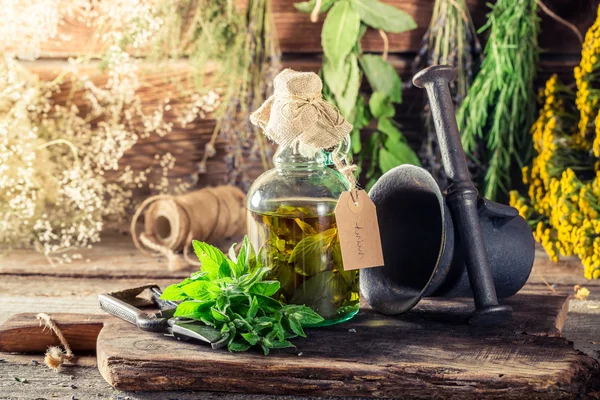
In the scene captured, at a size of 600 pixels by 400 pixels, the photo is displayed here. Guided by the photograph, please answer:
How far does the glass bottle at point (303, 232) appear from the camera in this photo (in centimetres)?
113

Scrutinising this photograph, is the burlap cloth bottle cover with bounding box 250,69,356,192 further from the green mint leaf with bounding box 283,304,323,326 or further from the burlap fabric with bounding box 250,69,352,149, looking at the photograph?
the green mint leaf with bounding box 283,304,323,326

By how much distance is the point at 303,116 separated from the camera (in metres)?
1.12

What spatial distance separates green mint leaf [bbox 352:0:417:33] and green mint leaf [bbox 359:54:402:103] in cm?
8

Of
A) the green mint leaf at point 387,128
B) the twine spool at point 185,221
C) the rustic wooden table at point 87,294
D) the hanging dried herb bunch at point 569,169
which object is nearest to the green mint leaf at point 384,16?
the green mint leaf at point 387,128

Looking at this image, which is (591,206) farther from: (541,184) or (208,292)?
(208,292)

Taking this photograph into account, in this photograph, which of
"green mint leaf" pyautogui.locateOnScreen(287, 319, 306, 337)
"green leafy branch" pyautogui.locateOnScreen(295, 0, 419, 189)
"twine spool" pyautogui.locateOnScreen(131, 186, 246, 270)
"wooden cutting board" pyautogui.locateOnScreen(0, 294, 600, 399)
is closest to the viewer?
"wooden cutting board" pyautogui.locateOnScreen(0, 294, 600, 399)

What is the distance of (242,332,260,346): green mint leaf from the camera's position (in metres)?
1.03

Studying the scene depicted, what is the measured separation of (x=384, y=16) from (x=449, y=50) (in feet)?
0.65

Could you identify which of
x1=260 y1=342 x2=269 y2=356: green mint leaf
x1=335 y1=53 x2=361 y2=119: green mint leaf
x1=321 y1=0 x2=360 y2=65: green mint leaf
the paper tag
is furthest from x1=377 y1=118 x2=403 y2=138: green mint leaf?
x1=260 y1=342 x2=269 y2=356: green mint leaf

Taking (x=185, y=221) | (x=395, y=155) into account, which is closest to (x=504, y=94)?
(x=395, y=155)

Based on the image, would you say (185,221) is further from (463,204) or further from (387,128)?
(463,204)

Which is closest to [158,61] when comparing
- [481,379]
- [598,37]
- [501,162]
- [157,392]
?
[501,162]

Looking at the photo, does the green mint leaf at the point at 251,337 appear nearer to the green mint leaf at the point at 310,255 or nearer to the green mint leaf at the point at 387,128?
the green mint leaf at the point at 310,255

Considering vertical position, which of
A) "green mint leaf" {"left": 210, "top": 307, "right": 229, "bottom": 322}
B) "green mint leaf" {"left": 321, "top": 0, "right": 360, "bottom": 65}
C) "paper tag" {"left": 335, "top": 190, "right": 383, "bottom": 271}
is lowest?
"green mint leaf" {"left": 210, "top": 307, "right": 229, "bottom": 322}
